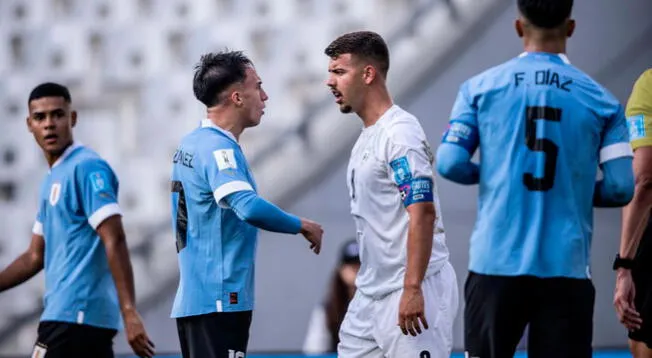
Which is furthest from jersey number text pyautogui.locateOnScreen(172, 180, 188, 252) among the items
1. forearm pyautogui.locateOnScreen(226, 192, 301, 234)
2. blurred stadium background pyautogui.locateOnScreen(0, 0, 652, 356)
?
blurred stadium background pyautogui.locateOnScreen(0, 0, 652, 356)

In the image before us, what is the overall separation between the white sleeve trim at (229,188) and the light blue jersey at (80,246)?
104cm

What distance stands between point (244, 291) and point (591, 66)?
588cm

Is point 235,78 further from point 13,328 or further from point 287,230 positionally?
point 13,328

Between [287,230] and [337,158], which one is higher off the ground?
[337,158]

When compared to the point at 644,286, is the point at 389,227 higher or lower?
higher

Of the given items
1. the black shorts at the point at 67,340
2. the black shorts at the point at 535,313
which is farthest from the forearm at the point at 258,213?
the black shorts at the point at 67,340

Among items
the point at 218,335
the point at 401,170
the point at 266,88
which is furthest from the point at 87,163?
the point at 266,88

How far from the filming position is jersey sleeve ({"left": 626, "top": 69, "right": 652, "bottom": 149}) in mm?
5059

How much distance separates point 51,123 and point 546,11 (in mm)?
2868

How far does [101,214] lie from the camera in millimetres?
5664

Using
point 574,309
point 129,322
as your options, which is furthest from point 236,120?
point 574,309

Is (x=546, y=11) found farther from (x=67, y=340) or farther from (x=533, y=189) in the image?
(x=67, y=340)

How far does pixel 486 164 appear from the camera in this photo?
163 inches

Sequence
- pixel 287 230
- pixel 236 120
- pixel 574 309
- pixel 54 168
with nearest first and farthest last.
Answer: pixel 574 309, pixel 287 230, pixel 236 120, pixel 54 168
